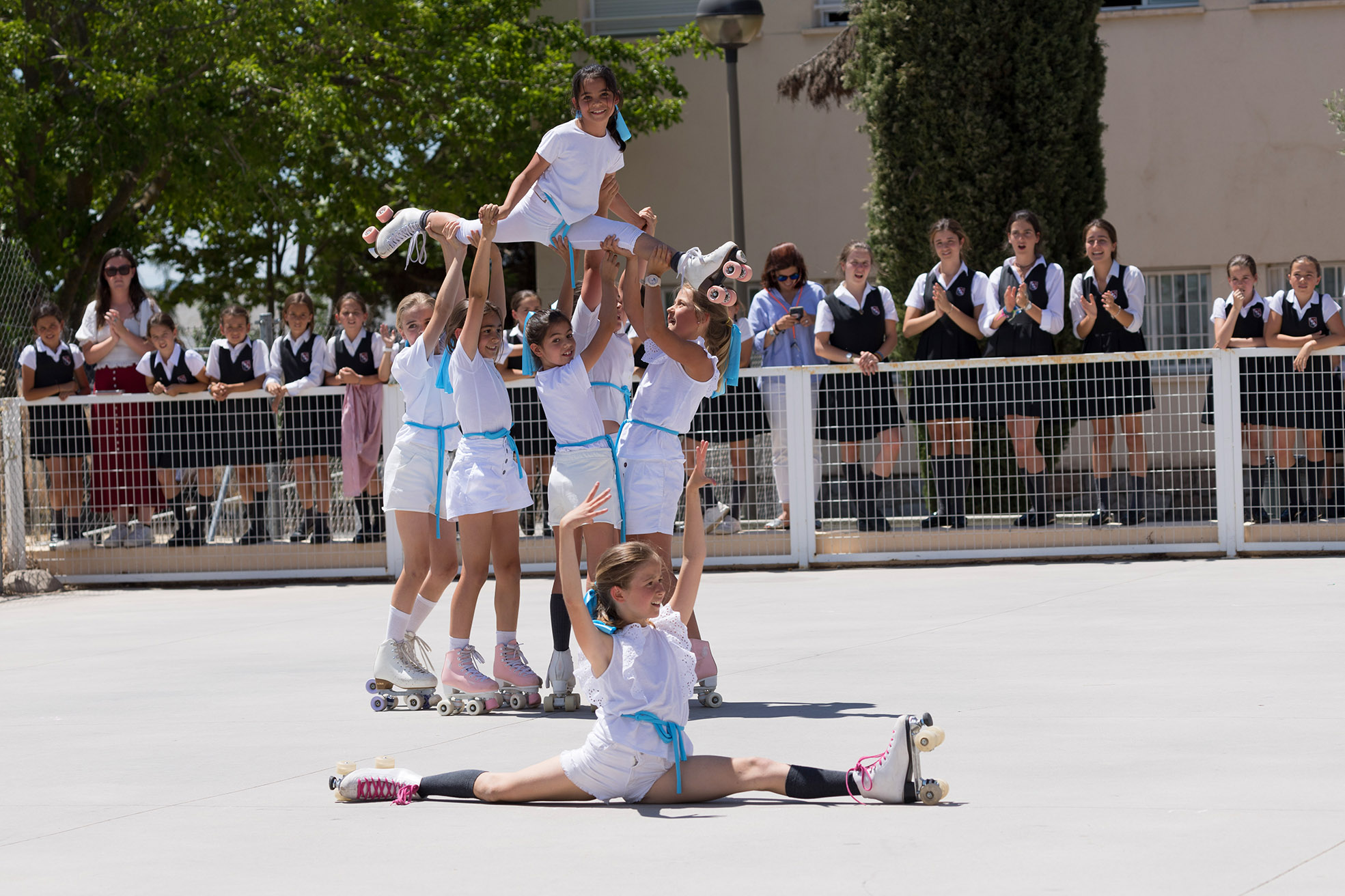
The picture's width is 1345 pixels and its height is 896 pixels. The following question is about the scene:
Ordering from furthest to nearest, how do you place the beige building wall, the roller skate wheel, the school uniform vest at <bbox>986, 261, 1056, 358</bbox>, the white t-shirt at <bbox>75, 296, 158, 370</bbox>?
the beige building wall
the white t-shirt at <bbox>75, 296, 158, 370</bbox>
the school uniform vest at <bbox>986, 261, 1056, 358</bbox>
the roller skate wheel

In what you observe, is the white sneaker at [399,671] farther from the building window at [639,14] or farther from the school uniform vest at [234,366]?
Result: the building window at [639,14]

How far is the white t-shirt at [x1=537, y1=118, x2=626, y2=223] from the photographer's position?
21.8 feet

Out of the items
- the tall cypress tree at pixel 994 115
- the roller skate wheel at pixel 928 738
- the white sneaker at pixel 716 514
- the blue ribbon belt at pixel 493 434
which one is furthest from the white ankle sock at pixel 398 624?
the tall cypress tree at pixel 994 115

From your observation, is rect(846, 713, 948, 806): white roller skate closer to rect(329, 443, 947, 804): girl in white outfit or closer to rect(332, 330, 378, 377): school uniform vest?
rect(329, 443, 947, 804): girl in white outfit

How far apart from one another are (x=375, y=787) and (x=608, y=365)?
2.64 m

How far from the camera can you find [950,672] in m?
6.77

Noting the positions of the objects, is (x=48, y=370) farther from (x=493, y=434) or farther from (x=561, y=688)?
(x=561, y=688)

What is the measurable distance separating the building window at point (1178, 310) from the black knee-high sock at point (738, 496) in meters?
8.68

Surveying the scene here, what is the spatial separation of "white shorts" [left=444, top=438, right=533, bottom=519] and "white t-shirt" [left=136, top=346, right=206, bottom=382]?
577 centimetres

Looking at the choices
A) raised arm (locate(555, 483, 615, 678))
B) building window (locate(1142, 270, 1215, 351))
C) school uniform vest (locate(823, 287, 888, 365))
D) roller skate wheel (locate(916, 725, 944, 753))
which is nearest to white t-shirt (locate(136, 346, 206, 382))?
school uniform vest (locate(823, 287, 888, 365))

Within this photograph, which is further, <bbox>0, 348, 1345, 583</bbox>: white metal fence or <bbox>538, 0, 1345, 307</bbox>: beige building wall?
<bbox>538, 0, 1345, 307</bbox>: beige building wall

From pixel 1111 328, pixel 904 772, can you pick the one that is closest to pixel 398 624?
pixel 904 772

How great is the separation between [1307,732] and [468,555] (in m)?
3.33

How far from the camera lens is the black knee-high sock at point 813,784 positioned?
4633 millimetres
